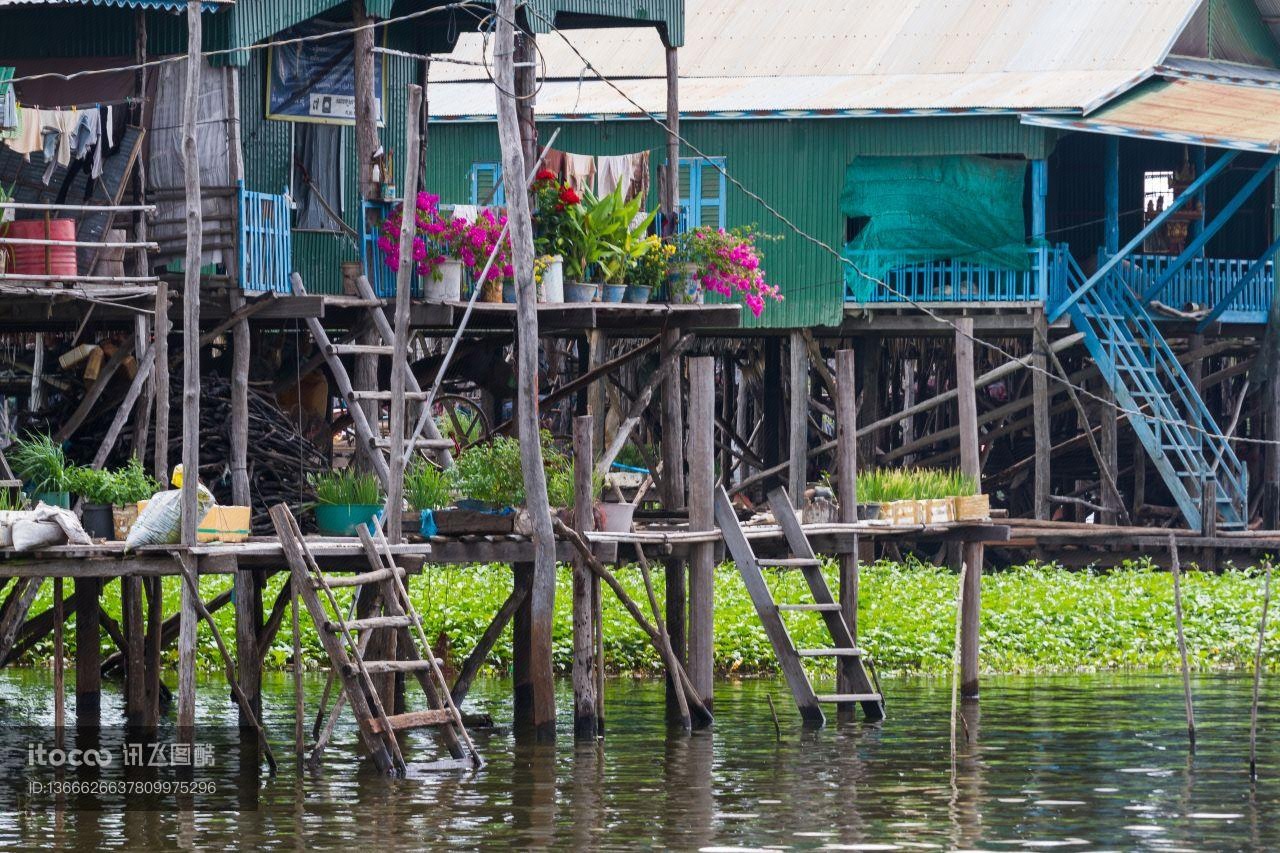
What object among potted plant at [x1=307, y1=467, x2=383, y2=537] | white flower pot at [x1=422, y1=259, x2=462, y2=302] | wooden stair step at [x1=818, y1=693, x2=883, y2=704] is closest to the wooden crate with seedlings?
wooden stair step at [x1=818, y1=693, x2=883, y2=704]

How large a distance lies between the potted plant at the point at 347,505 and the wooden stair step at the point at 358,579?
663mm

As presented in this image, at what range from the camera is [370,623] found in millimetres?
15531

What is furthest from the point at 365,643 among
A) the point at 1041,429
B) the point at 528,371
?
the point at 1041,429

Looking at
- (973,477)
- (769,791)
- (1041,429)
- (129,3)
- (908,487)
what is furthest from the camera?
(1041,429)

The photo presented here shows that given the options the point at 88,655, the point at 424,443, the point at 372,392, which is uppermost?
the point at 372,392

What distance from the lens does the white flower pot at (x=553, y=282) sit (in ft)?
62.8

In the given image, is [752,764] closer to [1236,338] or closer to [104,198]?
[104,198]

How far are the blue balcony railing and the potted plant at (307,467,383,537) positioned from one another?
13.7 meters

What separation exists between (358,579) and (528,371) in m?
2.23

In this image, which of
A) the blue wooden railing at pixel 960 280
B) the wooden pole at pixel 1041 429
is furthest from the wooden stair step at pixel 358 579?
the wooden pole at pixel 1041 429

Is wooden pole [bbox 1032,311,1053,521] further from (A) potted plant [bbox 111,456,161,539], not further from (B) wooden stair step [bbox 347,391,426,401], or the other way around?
(A) potted plant [bbox 111,456,161,539]

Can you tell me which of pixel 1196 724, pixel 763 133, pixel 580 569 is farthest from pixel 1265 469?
pixel 580 569

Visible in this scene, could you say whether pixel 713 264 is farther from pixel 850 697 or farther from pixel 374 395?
pixel 850 697

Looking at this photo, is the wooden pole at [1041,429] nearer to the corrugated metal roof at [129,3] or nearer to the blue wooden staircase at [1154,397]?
the blue wooden staircase at [1154,397]
